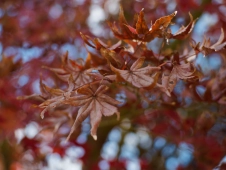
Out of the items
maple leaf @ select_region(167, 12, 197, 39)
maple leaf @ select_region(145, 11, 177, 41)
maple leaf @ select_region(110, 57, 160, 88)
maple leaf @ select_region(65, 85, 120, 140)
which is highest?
maple leaf @ select_region(145, 11, 177, 41)

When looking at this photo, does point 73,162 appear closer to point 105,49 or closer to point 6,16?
point 6,16

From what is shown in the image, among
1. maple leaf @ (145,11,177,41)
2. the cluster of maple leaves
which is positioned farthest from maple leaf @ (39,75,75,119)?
maple leaf @ (145,11,177,41)

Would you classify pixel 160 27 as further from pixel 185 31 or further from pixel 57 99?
pixel 57 99

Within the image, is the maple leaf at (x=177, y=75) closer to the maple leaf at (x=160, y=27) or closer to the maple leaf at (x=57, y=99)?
the maple leaf at (x=160, y=27)

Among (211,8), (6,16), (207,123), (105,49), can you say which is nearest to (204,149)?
(207,123)

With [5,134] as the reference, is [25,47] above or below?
above

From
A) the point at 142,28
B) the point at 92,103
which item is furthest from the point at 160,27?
the point at 92,103

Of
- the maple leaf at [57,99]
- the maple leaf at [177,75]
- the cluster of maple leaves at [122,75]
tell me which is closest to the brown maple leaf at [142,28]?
the cluster of maple leaves at [122,75]

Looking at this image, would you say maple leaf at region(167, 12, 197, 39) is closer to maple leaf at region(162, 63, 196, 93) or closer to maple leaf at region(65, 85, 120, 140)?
maple leaf at region(162, 63, 196, 93)
